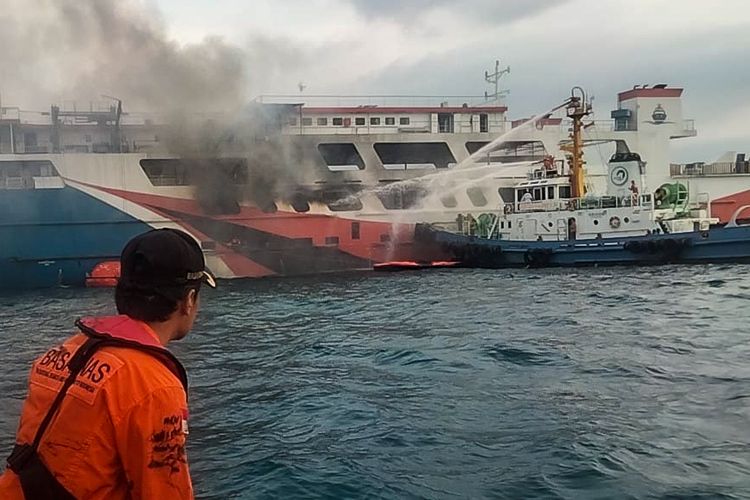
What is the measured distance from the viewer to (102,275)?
23906mm

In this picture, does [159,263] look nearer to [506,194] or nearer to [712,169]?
[506,194]

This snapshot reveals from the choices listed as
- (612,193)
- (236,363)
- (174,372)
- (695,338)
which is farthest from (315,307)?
(174,372)

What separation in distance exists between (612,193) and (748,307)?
462 inches

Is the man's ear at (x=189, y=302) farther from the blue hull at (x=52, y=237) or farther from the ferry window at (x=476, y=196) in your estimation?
the ferry window at (x=476, y=196)

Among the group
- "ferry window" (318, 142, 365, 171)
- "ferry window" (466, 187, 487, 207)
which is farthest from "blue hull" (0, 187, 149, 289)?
"ferry window" (466, 187, 487, 207)

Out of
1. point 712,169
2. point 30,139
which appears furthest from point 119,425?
point 712,169

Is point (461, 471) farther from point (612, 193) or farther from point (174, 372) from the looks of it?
point (612, 193)

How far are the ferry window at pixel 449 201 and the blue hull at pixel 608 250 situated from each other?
1.86 meters

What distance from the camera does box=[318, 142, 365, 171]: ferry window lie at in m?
28.2

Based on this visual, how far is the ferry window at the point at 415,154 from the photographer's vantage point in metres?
29.1

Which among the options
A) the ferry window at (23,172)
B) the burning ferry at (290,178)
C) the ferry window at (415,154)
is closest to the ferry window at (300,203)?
the burning ferry at (290,178)

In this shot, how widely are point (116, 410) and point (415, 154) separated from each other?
2878 cm

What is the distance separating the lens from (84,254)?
937 inches

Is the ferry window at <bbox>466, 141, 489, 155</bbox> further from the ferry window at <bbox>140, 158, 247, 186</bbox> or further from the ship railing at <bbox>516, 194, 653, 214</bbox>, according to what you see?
the ferry window at <bbox>140, 158, 247, 186</bbox>
